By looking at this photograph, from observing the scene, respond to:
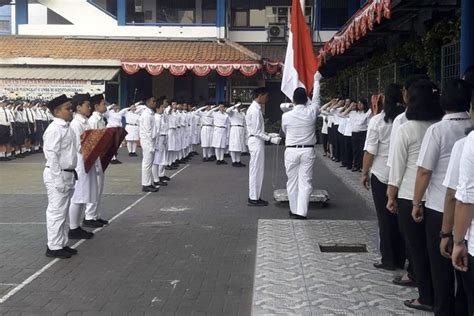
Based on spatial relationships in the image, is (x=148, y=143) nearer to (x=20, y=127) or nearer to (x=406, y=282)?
(x=406, y=282)

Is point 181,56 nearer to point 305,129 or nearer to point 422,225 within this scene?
point 305,129

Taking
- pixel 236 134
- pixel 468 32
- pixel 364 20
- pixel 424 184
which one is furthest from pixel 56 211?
pixel 236 134

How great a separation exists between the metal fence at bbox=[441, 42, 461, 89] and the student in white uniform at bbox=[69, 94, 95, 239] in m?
4.99

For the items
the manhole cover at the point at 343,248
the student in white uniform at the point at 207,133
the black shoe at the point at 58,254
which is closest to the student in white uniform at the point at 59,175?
the black shoe at the point at 58,254

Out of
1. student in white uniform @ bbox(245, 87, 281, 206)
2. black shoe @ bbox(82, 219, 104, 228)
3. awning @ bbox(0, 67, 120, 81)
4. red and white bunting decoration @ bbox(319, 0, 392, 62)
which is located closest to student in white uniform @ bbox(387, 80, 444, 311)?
red and white bunting decoration @ bbox(319, 0, 392, 62)

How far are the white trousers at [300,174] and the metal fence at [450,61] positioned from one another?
2193 mm

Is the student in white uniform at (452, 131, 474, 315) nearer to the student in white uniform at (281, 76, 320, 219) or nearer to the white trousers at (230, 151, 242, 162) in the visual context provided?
the student in white uniform at (281, 76, 320, 219)

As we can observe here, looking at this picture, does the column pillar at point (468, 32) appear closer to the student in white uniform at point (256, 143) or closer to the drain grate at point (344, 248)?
the drain grate at point (344, 248)

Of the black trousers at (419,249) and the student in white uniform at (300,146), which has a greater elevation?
the student in white uniform at (300,146)

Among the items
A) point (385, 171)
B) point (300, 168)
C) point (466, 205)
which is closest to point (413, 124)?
point (385, 171)

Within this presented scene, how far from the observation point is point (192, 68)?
81.4 ft

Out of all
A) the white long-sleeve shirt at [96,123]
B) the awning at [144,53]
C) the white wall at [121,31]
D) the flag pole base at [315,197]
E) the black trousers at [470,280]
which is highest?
the white wall at [121,31]

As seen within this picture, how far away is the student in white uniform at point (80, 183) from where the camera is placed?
839cm

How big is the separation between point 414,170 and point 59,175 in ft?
12.9
